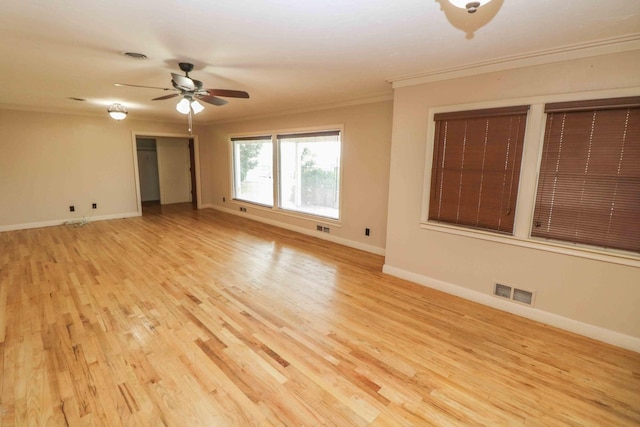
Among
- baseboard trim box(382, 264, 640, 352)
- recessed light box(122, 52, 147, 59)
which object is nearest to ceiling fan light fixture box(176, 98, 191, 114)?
recessed light box(122, 52, 147, 59)

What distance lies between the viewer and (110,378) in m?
1.99

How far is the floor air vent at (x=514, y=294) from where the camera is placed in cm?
284

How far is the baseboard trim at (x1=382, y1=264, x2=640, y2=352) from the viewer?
8.02ft

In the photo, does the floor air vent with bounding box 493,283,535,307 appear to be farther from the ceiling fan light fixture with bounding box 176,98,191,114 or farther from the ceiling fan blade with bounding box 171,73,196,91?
the ceiling fan light fixture with bounding box 176,98,191,114

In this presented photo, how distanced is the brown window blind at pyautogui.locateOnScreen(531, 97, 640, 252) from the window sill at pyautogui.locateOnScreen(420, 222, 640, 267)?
2.4 inches

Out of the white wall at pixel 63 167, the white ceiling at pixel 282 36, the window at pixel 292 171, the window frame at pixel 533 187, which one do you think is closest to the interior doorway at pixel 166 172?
the white wall at pixel 63 167

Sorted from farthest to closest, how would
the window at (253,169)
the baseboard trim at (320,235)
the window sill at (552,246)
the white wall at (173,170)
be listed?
1. the white wall at (173,170)
2. the window at (253,169)
3. the baseboard trim at (320,235)
4. the window sill at (552,246)

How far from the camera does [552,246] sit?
2.69 m

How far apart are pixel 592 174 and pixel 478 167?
2.93 ft

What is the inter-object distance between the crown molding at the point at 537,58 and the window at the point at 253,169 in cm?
391

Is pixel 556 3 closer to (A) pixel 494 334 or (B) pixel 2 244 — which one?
(A) pixel 494 334

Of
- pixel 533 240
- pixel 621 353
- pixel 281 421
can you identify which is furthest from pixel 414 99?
pixel 281 421

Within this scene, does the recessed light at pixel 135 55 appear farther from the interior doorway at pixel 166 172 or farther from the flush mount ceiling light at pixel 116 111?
the interior doorway at pixel 166 172

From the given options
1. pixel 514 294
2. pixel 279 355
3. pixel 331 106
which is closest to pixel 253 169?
pixel 331 106
